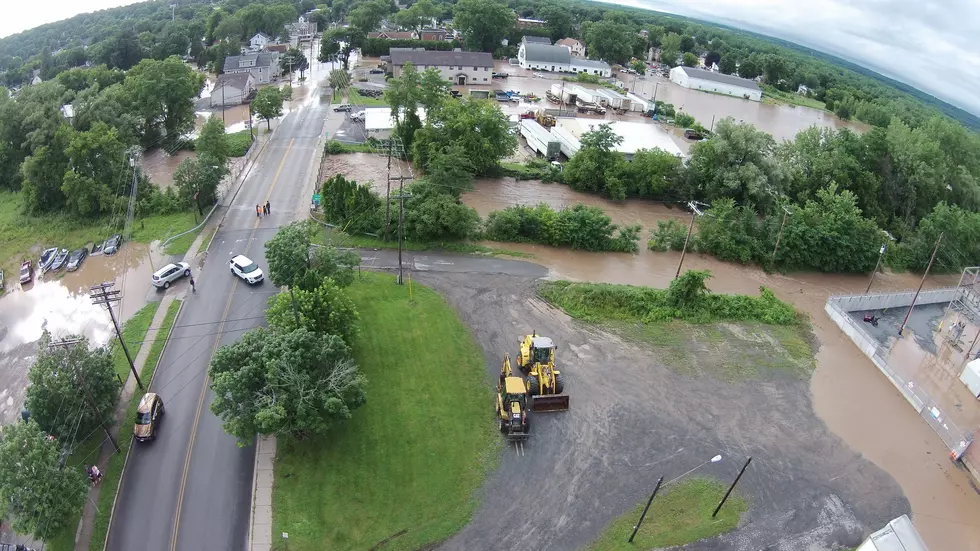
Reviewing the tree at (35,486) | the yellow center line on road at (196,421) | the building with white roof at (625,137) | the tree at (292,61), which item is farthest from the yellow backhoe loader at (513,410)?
the tree at (292,61)

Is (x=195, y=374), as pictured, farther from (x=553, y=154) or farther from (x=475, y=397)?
(x=553, y=154)

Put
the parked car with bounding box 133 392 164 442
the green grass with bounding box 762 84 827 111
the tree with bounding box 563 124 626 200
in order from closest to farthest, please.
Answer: the parked car with bounding box 133 392 164 442
the tree with bounding box 563 124 626 200
the green grass with bounding box 762 84 827 111

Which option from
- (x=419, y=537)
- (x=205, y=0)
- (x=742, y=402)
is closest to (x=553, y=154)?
(x=742, y=402)

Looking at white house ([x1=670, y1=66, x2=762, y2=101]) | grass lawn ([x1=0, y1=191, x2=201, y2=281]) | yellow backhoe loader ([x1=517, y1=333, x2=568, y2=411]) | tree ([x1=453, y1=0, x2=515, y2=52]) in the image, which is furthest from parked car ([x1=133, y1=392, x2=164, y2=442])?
white house ([x1=670, y1=66, x2=762, y2=101])

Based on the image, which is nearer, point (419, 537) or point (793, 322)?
point (419, 537)

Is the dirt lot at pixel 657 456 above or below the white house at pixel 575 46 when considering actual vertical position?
below

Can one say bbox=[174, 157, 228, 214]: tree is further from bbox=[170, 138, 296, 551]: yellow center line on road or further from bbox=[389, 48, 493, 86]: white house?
bbox=[389, 48, 493, 86]: white house

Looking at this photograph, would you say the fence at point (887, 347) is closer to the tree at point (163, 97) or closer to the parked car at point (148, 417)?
the parked car at point (148, 417)
